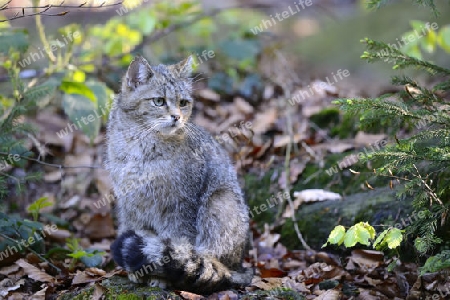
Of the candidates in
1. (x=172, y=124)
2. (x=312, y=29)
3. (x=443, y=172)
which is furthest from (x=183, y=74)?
(x=312, y=29)

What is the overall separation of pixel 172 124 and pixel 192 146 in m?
0.38

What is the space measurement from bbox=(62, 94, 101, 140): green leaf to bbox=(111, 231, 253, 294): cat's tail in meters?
1.89

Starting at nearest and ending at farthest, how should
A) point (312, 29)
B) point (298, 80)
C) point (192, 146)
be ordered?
point (192, 146) → point (298, 80) → point (312, 29)

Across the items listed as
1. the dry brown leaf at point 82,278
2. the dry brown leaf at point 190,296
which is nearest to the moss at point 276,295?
the dry brown leaf at point 190,296

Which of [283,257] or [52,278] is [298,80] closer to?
[283,257]

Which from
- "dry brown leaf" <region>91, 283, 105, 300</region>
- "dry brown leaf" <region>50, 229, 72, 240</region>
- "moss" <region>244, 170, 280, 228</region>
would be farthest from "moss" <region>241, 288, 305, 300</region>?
"dry brown leaf" <region>50, 229, 72, 240</region>

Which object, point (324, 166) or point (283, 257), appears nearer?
point (283, 257)

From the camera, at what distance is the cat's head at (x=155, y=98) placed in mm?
4465

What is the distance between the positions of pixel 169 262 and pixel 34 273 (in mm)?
1393

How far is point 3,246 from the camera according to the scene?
15.9 ft

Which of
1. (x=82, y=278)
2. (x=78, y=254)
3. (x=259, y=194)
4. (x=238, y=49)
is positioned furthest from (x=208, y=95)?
(x=82, y=278)

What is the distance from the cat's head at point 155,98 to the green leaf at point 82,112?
3.55ft

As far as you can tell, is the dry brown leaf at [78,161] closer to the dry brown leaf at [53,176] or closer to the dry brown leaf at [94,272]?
the dry brown leaf at [53,176]

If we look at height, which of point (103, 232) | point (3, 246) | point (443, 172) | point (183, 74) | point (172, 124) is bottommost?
point (443, 172)
